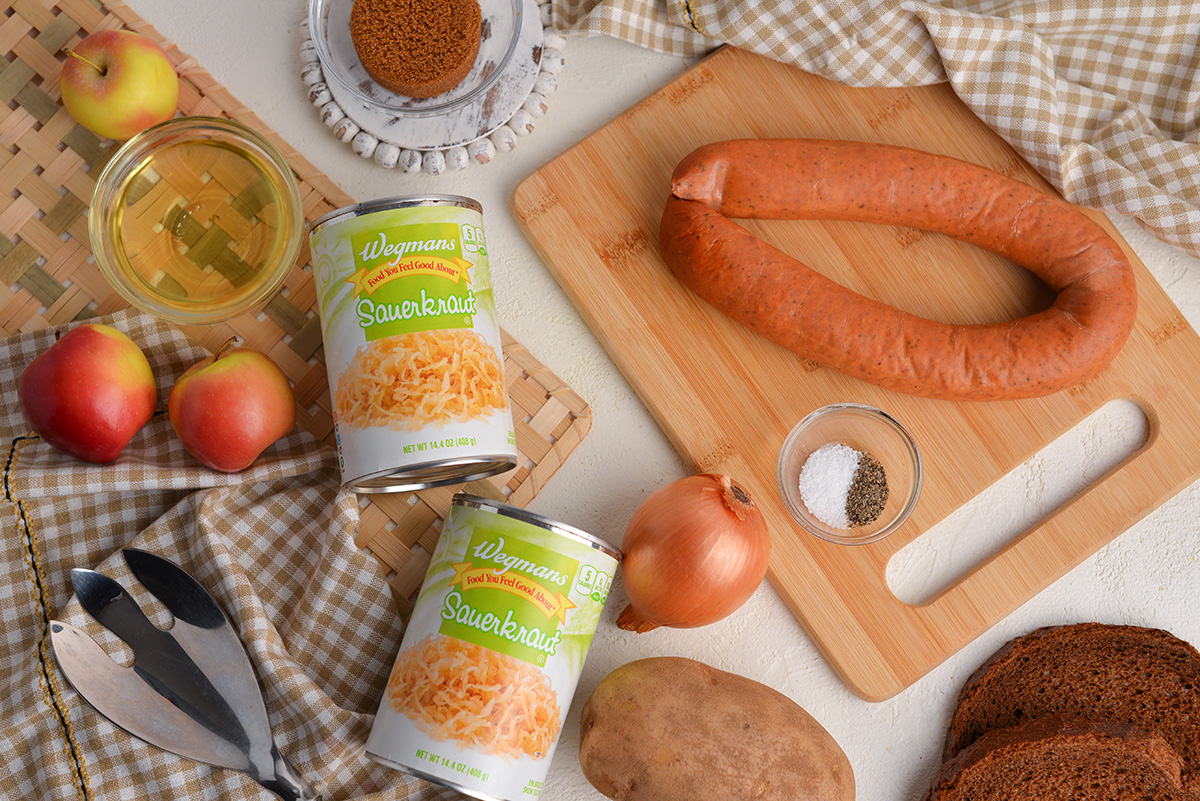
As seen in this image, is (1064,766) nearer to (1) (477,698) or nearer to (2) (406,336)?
(1) (477,698)

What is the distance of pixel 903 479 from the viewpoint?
Answer: 1.47 metres

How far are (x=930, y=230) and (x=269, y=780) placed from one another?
1435mm

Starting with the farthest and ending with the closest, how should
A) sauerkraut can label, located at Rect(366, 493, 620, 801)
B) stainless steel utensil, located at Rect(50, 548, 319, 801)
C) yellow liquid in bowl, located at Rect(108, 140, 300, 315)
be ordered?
yellow liquid in bowl, located at Rect(108, 140, 300, 315) → stainless steel utensil, located at Rect(50, 548, 319, 801) → sauerkraut can label, located at Rect(366, 493, 620, 801)

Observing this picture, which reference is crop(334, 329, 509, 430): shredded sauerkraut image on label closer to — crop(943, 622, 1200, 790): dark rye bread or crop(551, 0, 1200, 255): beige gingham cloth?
crop(551, 0, 1200, 255): beige gingham cloth

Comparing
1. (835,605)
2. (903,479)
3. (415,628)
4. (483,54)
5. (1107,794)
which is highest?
(483,54)

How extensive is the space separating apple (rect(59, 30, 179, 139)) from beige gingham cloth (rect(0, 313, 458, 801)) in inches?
13.0

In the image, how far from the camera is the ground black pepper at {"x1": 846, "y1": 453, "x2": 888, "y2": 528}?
1422mm

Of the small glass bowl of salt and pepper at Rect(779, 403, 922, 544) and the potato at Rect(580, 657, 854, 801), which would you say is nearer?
the potato at Rect(580, 657, 854, 801)

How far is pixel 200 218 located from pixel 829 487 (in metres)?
1.16

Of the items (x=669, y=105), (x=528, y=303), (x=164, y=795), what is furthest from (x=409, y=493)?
(x=669, y=105)

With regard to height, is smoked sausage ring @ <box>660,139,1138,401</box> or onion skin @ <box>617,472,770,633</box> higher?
smoked sausage ring @ <box>660,139,1138,401</box>

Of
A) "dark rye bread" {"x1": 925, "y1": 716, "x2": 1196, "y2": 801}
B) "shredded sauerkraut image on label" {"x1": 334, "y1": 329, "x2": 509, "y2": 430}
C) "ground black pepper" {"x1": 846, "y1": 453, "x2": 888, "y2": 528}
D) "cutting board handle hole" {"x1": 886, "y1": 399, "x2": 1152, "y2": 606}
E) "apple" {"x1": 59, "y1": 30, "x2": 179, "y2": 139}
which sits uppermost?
"apple" {"x1": 59, "y1": 30, "x2": 179, "y2": 139}

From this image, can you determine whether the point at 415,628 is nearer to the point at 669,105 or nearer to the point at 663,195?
the point at 663,195

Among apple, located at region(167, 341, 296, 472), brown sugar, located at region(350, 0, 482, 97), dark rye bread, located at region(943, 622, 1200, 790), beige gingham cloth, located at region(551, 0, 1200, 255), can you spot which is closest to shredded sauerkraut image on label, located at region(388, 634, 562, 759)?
apple, located at region(167, 341, 296, 472)
